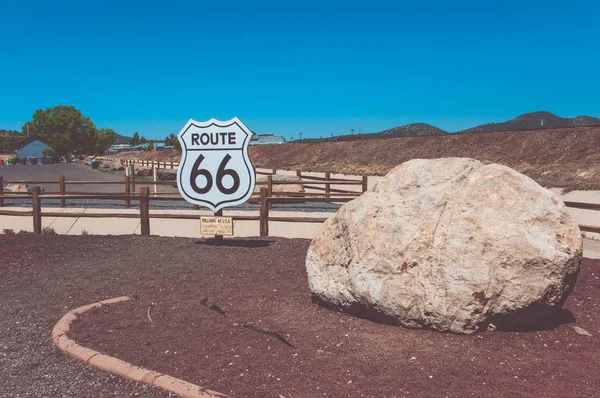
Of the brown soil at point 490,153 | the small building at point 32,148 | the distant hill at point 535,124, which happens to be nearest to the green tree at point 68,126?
the small building at point 32,148

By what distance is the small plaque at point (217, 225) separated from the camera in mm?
8648

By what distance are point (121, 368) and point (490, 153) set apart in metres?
34.6

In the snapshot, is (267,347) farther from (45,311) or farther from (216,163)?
(216,163)

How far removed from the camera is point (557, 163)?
87.2 ft

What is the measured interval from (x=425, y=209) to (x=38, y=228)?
8851 millimetres

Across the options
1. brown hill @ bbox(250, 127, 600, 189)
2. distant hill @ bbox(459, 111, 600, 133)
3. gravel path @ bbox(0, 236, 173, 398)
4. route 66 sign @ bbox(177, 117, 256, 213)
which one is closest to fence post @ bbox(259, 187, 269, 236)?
route 66 sign @ bbox(177, 117, 256, 213)

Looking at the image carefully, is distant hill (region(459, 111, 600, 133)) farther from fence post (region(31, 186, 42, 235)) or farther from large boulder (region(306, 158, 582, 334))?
large boulder (region(306, 158, 582, 334))

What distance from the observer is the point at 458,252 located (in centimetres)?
407

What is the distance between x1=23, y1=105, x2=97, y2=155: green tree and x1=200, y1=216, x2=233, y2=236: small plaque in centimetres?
9695

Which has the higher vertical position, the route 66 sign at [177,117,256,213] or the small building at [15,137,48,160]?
the small building at [15,137,48,160]

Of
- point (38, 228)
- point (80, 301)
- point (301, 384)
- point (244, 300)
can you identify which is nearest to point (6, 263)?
point (80, 301)

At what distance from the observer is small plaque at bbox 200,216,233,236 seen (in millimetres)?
8648

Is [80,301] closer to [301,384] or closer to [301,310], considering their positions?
[301,310]

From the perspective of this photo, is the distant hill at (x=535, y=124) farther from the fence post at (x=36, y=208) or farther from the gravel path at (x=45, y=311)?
the gravel path at (x=45, y=311)
